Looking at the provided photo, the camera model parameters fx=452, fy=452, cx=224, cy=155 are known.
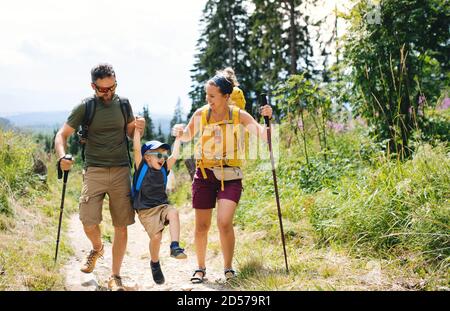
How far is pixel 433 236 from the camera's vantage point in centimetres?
440

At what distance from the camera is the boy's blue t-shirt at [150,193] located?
431cm

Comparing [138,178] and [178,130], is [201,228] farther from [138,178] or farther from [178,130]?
[178,130]

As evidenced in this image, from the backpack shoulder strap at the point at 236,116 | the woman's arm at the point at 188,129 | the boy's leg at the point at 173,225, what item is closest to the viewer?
the boy's leg at the point at 173,225

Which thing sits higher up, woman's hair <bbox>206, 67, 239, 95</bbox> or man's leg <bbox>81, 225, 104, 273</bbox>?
woman's hair <bbox>206, 67, 239, 95</bbox>

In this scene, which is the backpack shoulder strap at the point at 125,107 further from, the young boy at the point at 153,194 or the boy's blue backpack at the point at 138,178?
the boy's blue backpack at the point at 138,178

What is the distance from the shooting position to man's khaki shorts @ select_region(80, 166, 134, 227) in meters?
4.35

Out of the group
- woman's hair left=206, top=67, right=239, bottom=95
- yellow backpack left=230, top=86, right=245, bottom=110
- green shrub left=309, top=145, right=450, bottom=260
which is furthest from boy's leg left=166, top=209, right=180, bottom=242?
green shrub left=309, top=145, right=450, bottom=260

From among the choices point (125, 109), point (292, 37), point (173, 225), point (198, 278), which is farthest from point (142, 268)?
point (292, 37)

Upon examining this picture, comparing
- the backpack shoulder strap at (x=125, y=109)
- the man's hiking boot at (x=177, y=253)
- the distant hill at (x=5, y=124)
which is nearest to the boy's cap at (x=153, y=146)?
the backpack shoulder strap at (x=125, y=109)

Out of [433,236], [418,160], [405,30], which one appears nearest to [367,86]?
[405,30]

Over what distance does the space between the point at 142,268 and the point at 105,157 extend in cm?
244

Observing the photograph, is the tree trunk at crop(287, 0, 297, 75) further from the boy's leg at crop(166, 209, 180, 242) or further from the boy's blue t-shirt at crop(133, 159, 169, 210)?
the boy's leg at crop(166, 209, 180, 242)

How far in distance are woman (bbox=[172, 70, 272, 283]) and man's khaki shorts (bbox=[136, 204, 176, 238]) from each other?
0.55m

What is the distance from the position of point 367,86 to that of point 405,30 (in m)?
1.12
